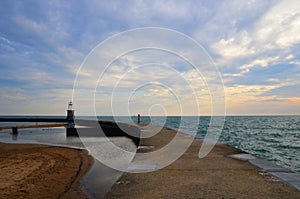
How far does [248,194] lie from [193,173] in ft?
8.02

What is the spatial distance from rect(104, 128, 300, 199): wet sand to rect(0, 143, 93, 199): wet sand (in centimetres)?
166

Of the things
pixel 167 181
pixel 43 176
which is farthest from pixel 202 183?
pixel 43 176

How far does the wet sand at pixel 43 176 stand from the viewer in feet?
23.4

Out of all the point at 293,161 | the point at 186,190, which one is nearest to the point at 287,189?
the point at 186,190

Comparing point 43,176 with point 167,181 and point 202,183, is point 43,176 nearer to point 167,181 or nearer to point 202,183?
point 167,181

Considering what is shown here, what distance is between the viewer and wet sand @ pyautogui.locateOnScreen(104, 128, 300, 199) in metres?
5.97

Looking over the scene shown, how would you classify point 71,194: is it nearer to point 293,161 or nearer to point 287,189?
point 287,189

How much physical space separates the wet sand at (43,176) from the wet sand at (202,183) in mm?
1665

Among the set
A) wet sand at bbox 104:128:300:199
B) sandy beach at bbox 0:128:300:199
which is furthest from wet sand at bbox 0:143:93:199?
wet sand at bbox 104:128:300:199

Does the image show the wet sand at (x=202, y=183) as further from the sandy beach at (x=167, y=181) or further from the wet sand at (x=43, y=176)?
the wet sand at (x=43, y=176)

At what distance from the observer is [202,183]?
6895 millimetres

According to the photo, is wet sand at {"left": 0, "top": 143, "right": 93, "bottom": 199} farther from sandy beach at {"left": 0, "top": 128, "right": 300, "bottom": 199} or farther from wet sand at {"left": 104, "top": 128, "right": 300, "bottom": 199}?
wet sand at {"left": 104, "top": 128, "right": 300, "bottom": 199}

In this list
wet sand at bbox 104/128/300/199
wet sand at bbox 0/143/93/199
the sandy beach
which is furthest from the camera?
wet sand at bbox 0/143/93/199

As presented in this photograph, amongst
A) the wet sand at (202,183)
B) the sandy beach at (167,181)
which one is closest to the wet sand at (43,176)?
the sandy beach at (167,181)
